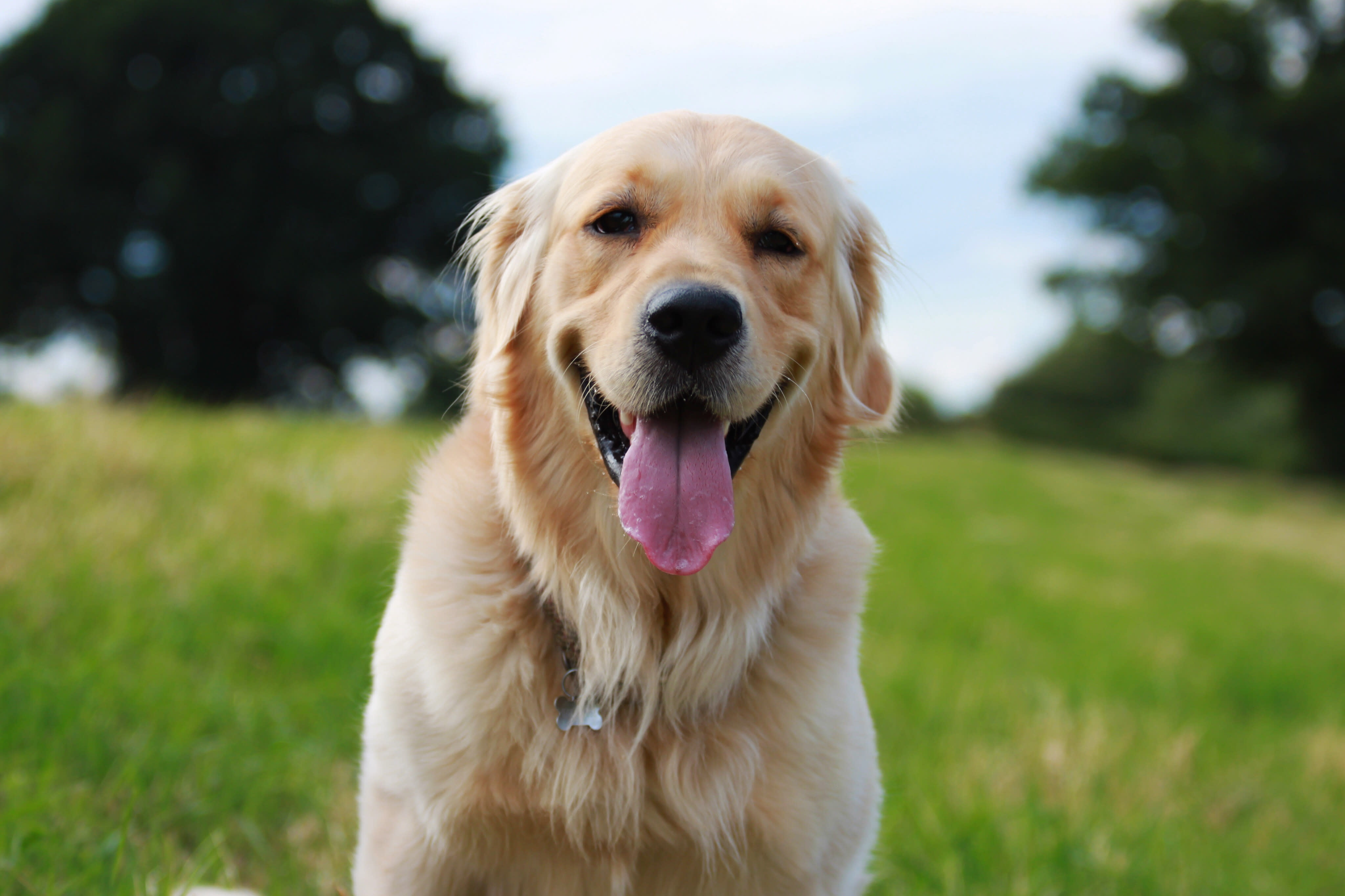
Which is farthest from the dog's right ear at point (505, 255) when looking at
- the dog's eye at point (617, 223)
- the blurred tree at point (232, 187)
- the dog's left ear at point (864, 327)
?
the blurred tree at point (232, 187)

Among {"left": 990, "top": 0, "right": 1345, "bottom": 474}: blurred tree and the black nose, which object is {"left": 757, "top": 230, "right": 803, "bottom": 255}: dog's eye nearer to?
the black nose

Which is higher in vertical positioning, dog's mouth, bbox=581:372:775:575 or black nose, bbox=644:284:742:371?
black nose, bbox=644:284:742:371

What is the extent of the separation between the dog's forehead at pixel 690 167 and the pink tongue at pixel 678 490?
21.1 inches

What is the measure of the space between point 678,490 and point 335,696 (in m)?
2.28

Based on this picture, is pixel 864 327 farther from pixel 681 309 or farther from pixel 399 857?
pixel 399 857

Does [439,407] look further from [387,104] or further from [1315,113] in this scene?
[1315,113]

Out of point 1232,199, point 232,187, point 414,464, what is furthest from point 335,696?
point 1232,199

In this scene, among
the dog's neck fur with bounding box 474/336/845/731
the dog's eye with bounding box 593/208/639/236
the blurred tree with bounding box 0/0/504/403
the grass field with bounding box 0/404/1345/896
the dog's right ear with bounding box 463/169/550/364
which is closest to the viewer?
the dog's neck fur with bounding box 474/336/845/731

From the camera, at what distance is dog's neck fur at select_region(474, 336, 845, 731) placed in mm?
2330

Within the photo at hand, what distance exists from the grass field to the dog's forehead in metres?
0.80

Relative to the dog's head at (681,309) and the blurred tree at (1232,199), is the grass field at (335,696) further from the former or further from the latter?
the blurred tree at (1232,199)

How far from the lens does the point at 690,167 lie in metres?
2.41

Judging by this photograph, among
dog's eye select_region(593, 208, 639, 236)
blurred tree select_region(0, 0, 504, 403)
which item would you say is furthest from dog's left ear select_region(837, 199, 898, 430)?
blurred tree select_region(0, 0, 504, 403)

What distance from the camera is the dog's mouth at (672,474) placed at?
2.22 m
